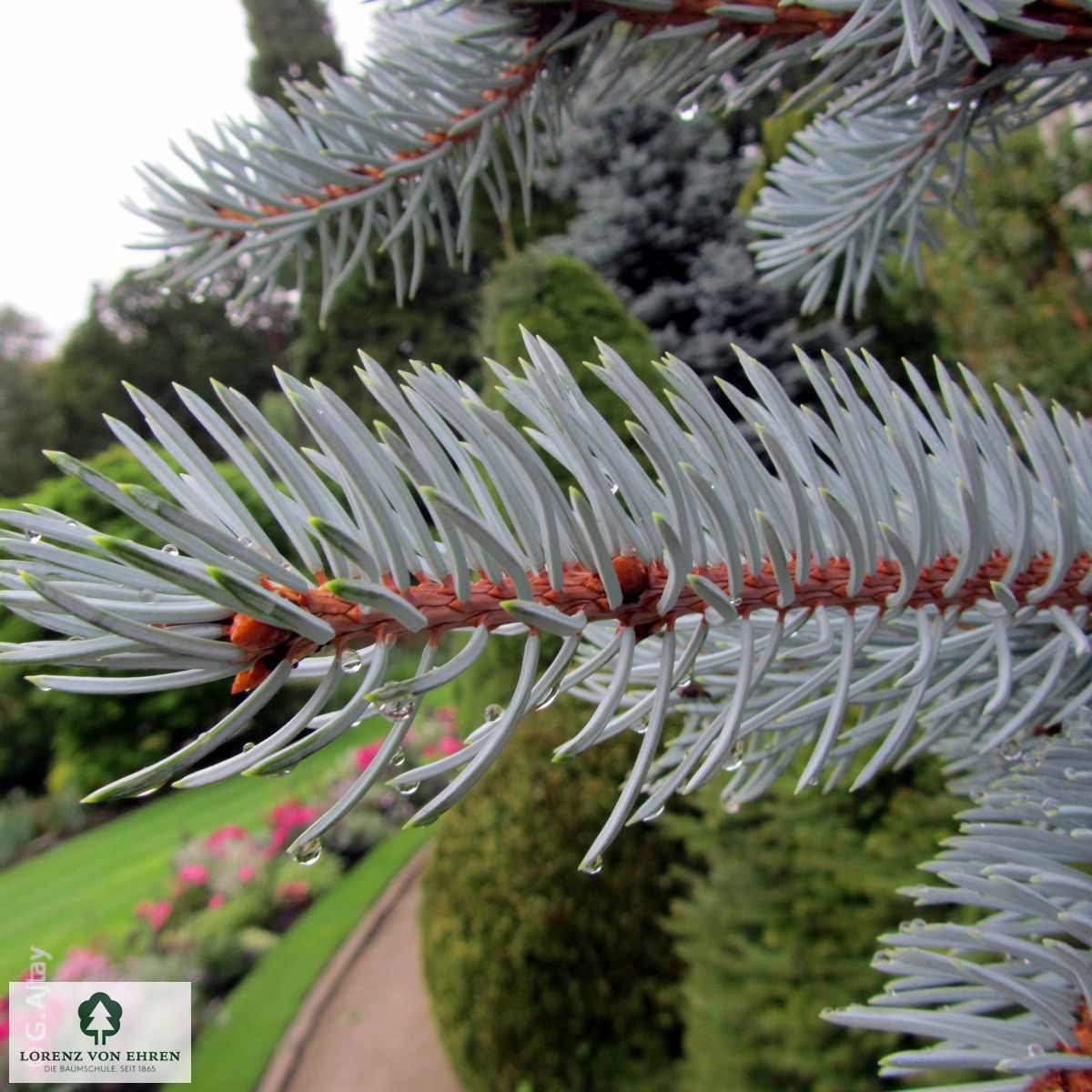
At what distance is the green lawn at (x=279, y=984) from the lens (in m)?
2.88

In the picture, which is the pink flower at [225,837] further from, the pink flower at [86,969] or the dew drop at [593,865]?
the dew drop at [593,865]

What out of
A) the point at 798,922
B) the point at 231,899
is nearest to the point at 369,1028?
the point at 231,899

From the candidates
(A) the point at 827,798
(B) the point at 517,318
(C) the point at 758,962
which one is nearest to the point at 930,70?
(A) the point at 827,798

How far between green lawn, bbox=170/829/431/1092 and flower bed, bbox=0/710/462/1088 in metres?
0.12

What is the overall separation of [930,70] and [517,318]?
6.40ft

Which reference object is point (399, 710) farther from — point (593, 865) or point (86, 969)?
point (86, 969)

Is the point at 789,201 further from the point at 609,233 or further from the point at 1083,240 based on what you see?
the point at 609,233

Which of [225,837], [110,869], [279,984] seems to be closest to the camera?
[279,984]

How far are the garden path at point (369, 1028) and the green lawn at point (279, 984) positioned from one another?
8 centimetres

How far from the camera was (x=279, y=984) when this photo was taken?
3.40 metres

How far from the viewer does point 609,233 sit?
4527 mm

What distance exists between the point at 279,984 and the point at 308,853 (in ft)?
12.4

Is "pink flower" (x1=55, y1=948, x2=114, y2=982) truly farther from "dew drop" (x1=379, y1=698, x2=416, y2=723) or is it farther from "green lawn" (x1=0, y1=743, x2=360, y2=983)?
"dew drop" (x1=379, y1=698, x2=416, y2=723)

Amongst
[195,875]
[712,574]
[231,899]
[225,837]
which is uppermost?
[225,837]
